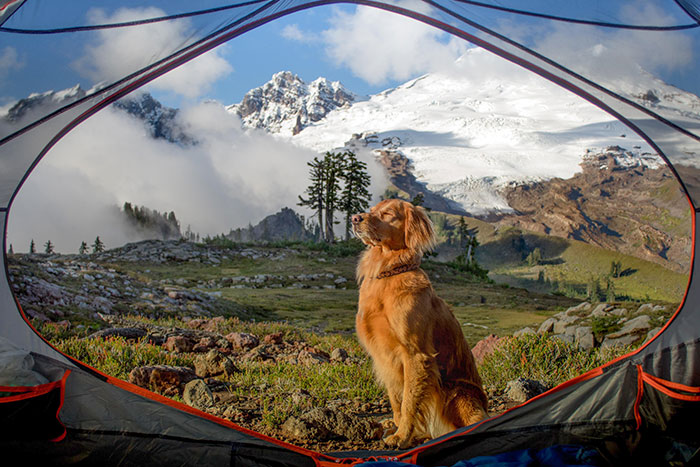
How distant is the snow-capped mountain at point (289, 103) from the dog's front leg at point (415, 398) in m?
4.50

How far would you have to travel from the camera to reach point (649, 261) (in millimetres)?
4930

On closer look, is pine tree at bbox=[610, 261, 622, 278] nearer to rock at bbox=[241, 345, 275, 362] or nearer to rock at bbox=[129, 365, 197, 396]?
rock at bbox=[241, 345, 275, 362]

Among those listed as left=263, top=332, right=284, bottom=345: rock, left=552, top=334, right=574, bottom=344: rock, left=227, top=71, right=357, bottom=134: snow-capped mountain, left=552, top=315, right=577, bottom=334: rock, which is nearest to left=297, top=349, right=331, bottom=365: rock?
left=263, top=332, right=284, bottom=345: rock

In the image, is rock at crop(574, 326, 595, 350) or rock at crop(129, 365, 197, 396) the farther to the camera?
rock at crop(574, 326, 595, 350)

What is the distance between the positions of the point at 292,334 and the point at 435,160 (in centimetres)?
314

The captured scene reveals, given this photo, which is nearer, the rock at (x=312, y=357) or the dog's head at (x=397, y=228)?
the dog's head at (x=397, y=228)

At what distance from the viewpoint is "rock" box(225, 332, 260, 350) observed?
4.16 metres

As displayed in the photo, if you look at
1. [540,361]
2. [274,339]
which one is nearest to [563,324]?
[540,361]

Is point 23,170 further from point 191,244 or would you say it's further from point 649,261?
point 649,261

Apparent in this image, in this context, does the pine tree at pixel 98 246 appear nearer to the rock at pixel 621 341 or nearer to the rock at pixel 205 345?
the rock at pixel 205 345

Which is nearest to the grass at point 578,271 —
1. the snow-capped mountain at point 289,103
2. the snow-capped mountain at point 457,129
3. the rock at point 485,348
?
the snow-capped mountain at point 457,129

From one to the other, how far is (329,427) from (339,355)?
4.48 feet

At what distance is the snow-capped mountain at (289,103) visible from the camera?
5996mm

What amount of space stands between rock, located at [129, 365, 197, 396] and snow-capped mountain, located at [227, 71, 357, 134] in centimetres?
377
